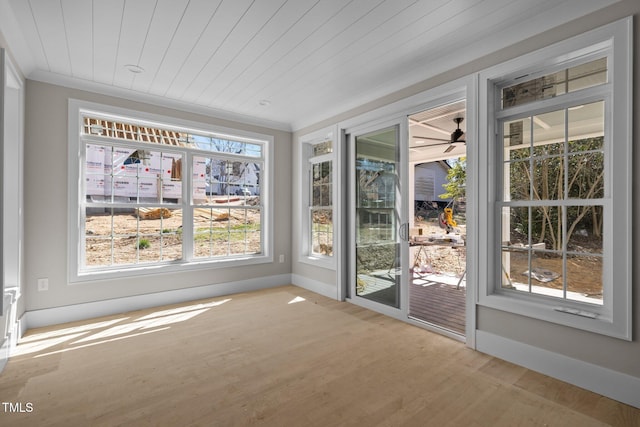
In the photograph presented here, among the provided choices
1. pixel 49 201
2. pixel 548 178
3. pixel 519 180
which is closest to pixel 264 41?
pixel 519 180

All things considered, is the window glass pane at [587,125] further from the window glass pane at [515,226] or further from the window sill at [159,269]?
the window sill at [159,269]

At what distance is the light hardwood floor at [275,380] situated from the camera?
1.80 meters

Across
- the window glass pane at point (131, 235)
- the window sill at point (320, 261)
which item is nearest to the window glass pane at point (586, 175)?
the window sill at point (320, 261)

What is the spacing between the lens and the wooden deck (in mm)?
3340

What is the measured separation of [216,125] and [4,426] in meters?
3.62

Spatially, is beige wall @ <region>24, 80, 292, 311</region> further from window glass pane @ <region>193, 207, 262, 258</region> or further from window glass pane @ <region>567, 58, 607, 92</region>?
window glass pane @ <region>567, 58, 607, 92</region>

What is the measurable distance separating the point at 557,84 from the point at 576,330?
5.92 ft

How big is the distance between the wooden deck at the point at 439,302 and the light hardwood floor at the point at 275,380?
37 centimetres

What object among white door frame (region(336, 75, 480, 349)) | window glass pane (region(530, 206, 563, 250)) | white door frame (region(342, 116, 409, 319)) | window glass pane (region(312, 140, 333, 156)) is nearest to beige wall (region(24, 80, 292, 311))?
window glass pane (region(312, 140, 333, 156))

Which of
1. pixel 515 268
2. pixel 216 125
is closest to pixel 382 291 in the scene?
pixel 515 268

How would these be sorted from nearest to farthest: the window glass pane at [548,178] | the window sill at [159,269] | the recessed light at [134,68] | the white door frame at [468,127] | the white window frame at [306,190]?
the window glass pane at [548,178]
the white door frame at [468,127]
the recessed light at [134,68]
the window sill at [159,269]
the white window frame at [306,190]

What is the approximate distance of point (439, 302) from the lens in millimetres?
4023

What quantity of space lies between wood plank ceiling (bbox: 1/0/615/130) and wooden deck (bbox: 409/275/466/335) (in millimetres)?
2584

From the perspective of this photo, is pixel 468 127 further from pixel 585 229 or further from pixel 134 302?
pixel 134 302
